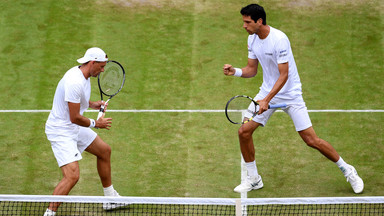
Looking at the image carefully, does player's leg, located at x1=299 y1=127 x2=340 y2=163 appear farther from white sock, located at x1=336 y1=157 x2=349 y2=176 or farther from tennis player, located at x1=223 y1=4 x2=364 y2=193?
white sock, located at x1=336 y1=157 x2=349 y2=176

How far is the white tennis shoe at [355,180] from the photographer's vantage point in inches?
340

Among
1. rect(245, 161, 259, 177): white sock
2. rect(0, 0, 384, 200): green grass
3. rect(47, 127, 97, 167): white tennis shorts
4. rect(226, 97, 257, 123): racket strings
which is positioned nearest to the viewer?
rect(47, 127, 97, 167): white tennis shorts

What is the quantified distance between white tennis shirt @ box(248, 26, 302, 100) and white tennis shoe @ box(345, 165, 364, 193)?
1128 millimetres

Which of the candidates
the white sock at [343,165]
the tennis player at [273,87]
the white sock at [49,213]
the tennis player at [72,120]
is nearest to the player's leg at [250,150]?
the tennis player at [273,87]

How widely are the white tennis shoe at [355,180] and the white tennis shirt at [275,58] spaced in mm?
1128

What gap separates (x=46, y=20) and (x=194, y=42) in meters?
2.65

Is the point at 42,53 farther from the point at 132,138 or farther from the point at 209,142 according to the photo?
the point at 209,142

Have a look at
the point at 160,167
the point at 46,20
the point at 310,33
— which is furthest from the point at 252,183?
the point at 46,20

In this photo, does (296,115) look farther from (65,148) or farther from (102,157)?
(65,148)

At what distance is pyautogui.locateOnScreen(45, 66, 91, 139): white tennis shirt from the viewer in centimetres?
774

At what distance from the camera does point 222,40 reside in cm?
1222

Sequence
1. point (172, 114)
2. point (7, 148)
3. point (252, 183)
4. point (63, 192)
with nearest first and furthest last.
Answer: point (63, 192) < point (252, 183) < point (7, 148) < point (172, 114)

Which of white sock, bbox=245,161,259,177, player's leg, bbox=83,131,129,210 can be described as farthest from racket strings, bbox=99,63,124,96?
white sock, bbox=245,161,259,177

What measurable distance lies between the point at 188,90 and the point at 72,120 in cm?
353
